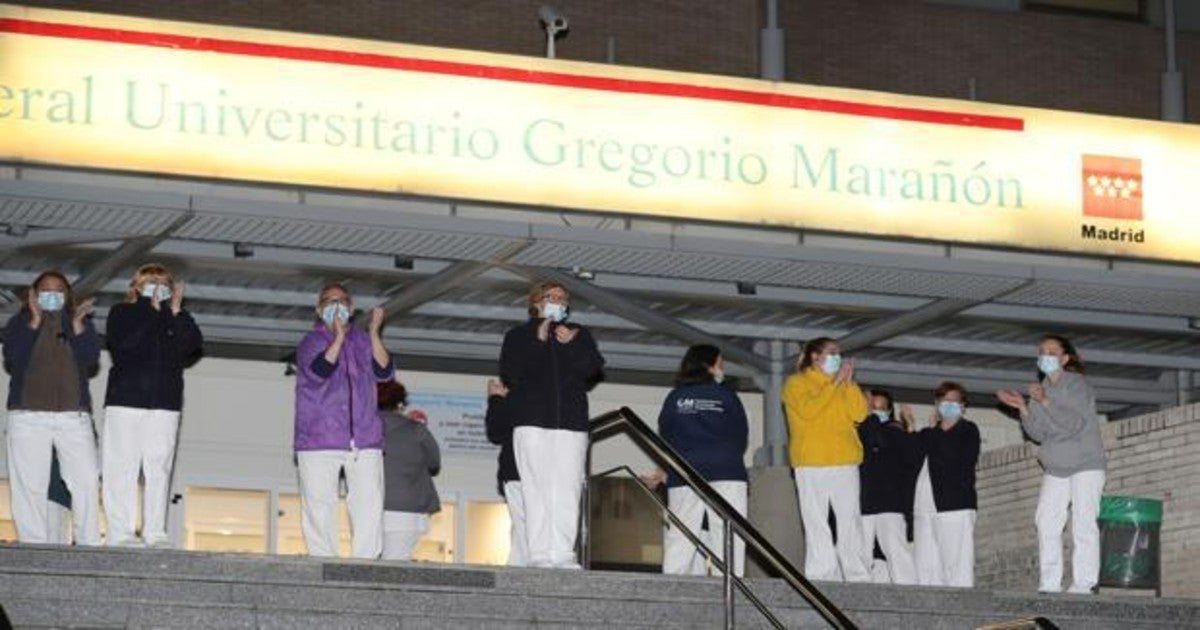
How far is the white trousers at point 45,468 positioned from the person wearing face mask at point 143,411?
0.13 m

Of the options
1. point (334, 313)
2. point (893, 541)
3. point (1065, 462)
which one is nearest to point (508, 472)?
point (334, 313)

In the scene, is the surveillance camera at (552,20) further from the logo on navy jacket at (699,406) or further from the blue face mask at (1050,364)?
the blue face mask at (1050,364)

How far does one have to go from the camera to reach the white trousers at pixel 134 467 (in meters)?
14.9

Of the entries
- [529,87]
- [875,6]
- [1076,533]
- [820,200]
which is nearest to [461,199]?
[529,87]

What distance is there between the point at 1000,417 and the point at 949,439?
8002 millimetres

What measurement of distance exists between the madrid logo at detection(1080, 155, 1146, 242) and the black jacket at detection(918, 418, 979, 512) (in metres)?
4.47

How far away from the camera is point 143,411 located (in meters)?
15.0

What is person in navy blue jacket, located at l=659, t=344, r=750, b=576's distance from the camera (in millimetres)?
16797

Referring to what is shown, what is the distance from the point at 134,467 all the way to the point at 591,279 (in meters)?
6.14

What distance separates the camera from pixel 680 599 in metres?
14.5

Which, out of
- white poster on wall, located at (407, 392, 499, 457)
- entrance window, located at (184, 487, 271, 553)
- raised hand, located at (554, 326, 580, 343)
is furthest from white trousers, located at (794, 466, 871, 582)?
entrance window, located at (184, 487, 271, 553)

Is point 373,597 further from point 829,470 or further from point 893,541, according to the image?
→ point 893,541

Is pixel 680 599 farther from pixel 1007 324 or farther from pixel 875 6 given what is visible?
pixel 875 6

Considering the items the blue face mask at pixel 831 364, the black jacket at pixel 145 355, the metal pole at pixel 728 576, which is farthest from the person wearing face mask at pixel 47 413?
the blue face mask at pixel 831 364
